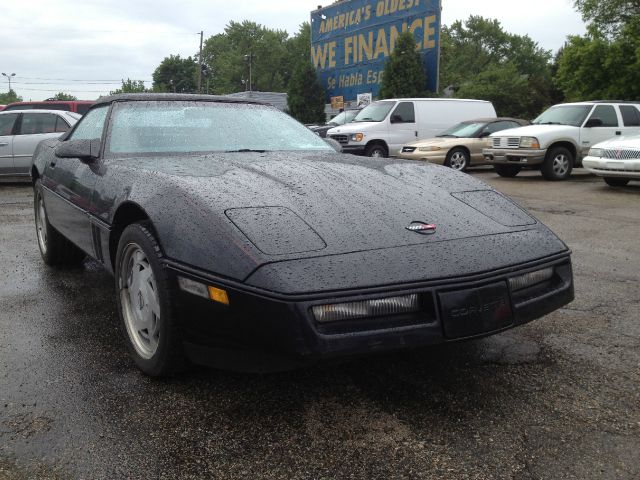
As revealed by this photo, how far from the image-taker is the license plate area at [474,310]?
216 cm

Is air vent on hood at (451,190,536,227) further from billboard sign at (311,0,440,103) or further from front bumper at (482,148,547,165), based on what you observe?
billboard sign at (311,0,440,103)

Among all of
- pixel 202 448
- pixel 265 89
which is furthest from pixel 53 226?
pixel 265 89

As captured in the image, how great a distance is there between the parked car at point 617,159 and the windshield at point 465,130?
13.1ft

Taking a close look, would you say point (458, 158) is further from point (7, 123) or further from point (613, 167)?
point (7, 123)

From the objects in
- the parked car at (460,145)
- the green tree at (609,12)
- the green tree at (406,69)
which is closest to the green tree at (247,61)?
the green tree at (609,12)

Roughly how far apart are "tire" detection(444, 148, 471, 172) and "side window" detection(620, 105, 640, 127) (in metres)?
3.30

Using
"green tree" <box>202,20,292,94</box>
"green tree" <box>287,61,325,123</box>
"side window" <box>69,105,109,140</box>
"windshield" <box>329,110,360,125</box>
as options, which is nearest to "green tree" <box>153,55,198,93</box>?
"green tree" <box>202,20,292,94</box>

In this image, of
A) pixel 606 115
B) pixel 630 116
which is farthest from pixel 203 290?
pixel 630 116

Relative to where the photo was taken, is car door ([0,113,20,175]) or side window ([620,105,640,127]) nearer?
car door ([0,113,20,175])

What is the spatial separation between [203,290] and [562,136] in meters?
11.4

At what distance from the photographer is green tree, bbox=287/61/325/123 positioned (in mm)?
33656

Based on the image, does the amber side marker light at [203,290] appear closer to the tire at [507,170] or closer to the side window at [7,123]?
the side window at [7,123]

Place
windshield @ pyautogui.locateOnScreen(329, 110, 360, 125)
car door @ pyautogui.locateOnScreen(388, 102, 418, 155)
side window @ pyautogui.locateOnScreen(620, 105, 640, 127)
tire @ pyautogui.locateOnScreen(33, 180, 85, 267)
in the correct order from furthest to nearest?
windshield @ pyautogui.locateOnScreen(329, 110, 360, 125) → car door @ pyautogui.locateOnScreen(388, 102, 418, 155) → side window @ pyautogui.locateOnScreen(620, 105, 640, 127) → tire @ pyautogui.locateOnScreen(33, 180, 85, 267)

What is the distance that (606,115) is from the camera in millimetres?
12539
